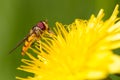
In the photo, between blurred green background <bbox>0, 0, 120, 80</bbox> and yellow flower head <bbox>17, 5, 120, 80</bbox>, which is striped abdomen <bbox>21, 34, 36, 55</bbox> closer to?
yellow flower head <bbox>17, 5, 120, 80</bbox>

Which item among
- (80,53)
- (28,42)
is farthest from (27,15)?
(80,53)

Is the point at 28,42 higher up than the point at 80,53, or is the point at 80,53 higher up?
the point at 28,42

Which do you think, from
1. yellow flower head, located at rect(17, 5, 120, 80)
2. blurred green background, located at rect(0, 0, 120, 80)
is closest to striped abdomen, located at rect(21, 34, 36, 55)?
yellow flower head, located at rect(17, 5, 120, 80)

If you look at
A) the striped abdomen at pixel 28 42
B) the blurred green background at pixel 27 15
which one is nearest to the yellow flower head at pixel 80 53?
the striped abdomen at pixel 28 42

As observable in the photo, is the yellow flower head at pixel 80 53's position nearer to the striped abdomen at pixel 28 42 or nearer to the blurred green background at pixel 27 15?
the striped abdomen at pixel 28 42

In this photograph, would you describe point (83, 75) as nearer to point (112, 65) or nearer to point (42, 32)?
point (112, 65)

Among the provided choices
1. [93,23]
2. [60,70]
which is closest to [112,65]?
[60,70]

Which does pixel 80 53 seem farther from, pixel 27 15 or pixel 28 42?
pixel 27 15
